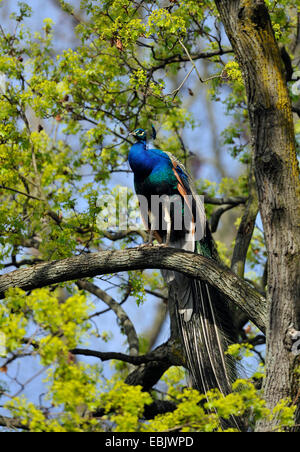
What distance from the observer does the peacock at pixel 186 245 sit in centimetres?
595

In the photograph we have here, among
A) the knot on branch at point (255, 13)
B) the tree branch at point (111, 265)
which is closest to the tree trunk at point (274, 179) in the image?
the knot on branch at point (255, 13)

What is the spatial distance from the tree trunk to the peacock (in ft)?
4.94

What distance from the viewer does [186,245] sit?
257 inches

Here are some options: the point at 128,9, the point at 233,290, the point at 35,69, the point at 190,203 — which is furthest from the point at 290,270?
the point at 35,69

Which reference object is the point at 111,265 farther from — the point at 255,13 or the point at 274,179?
the point at 255,13

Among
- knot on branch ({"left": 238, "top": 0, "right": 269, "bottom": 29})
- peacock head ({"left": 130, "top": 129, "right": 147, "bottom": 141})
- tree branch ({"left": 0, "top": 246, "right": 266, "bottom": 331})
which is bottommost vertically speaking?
tree branch ({"left": 0, "top": 246, "right": 266, "bottom": 331})

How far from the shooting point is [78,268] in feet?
17.1

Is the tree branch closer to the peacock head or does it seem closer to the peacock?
the peacock

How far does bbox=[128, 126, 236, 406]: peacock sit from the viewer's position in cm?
595

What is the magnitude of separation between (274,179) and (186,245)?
2311 mm

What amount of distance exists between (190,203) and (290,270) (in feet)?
7.40

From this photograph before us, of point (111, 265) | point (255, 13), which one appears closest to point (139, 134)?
point (111, 265)

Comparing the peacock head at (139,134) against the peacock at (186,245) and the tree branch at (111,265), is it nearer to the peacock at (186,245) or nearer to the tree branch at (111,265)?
the peacock at (186,245)

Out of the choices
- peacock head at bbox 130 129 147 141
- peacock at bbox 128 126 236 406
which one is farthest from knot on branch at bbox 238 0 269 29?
peacock head at bbox 130 129 147 141
